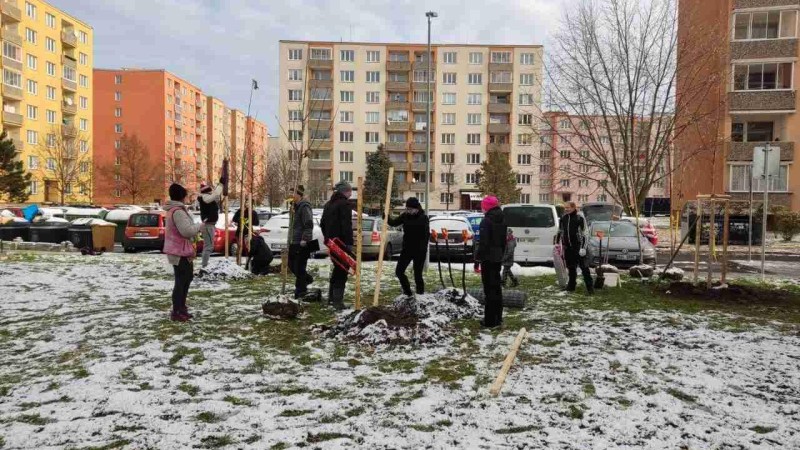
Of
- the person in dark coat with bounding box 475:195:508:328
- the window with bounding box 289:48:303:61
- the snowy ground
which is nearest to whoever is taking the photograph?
the snowy ground

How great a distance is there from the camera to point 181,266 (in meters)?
6.84

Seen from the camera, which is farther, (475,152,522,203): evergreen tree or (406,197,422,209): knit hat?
(475,152,522,203): evergreen tree

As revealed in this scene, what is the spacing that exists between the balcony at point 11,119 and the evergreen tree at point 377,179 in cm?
3499

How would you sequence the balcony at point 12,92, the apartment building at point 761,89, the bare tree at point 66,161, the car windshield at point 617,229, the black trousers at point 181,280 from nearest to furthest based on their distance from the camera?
the black trousers at point 181,280 → the car windshield at point 617,229 → the apartment building at point 761,89 → the balcony at point 12,92 → the bare tree at point 66,161

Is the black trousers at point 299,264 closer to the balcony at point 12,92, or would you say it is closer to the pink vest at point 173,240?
the pink vest at point 173,240

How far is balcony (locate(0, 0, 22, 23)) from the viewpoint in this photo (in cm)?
5159

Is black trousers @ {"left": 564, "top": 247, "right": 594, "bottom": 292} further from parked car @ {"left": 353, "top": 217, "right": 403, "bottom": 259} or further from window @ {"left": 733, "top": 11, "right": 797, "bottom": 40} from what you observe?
window @ {"left": 733, "top": 11, "right": 797, "bottom": 40}

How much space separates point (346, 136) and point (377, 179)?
11.9 meters

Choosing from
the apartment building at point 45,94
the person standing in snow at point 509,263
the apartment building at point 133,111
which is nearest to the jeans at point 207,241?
the person standing in snow at point 509,263

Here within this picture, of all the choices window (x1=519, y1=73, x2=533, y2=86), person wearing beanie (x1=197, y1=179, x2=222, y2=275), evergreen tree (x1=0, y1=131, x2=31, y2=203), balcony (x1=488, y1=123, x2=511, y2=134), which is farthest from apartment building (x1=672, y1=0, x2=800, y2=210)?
evergreen tree (x1=0, y1=131, x2=31, y2=203)

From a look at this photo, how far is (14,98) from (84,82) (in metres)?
13.9

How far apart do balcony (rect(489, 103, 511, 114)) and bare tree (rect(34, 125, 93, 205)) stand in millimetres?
48982

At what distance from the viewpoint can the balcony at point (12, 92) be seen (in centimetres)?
5228

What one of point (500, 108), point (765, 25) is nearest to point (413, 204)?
point (765, 25)
